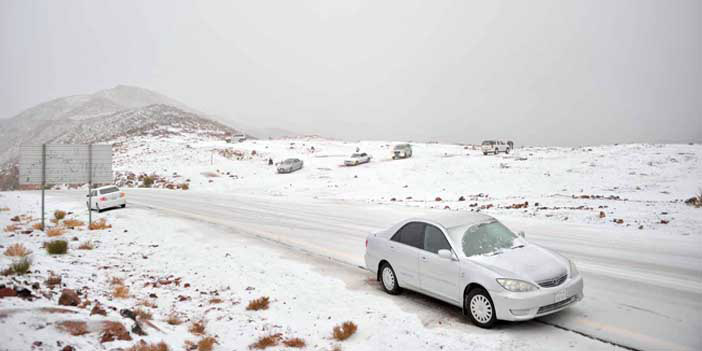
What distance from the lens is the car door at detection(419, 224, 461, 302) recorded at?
6785 mm

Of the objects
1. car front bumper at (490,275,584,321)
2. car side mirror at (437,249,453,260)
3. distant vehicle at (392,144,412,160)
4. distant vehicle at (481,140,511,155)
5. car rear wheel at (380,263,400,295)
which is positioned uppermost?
distant vehicle at (481,140,511,155)

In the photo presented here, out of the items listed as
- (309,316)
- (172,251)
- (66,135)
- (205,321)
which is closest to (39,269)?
(172,251)

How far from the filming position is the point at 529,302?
19.3 feet

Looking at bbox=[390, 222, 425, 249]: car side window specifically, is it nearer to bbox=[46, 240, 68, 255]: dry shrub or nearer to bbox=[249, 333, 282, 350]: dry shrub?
bbox=[249, 333, 282, 350]: dry shrub

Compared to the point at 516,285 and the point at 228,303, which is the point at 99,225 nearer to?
the point at 228,303

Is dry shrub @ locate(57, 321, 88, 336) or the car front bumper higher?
the car front bumper

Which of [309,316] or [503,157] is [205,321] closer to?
[309,316]

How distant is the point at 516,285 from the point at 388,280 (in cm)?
291

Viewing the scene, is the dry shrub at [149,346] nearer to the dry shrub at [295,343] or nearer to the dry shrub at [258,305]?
the dry shrub at [295,343]

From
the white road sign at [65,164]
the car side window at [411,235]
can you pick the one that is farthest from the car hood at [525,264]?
the white road sign at [65,164]

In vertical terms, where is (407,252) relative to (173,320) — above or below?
above

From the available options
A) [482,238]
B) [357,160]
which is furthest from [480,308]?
[357,160]

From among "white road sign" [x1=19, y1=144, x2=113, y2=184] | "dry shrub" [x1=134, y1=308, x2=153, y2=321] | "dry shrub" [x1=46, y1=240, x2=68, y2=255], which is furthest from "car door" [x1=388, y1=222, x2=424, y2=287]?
"white road sign" [x1=19, y1=144, x2=113, y2=184]

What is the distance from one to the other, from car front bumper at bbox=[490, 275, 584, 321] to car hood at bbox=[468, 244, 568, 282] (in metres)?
0.23
